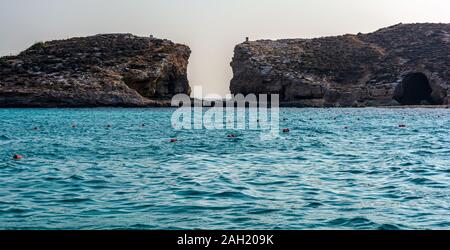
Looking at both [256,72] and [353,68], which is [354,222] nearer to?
[256,72]

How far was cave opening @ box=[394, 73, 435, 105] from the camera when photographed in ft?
354

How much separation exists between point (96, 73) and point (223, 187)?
289 feet

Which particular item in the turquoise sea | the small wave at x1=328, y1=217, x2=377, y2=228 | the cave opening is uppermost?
the cave opening

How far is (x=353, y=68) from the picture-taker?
402ft

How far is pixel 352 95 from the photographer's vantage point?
358 feet

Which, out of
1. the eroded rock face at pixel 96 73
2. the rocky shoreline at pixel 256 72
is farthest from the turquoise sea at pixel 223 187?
the rocky shoreline at pixel 256 72

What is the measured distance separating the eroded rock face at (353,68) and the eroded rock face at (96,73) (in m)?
15.5

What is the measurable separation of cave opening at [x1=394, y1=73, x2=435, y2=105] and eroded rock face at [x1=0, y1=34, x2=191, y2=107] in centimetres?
4221

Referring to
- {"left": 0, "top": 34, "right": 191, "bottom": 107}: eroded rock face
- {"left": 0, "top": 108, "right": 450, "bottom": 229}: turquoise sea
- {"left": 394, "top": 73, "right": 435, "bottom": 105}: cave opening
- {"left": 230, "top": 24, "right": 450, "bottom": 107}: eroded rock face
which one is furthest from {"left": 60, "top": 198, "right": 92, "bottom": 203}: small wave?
Result: {"left": 394, "top": 73, "right": 435, "bottom": 105}: cave opening

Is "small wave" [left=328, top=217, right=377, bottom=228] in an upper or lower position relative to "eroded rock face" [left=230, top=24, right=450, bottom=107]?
lower

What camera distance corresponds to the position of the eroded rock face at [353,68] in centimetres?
10838

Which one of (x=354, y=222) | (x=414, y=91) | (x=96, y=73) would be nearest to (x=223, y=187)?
(x=354, y=222)

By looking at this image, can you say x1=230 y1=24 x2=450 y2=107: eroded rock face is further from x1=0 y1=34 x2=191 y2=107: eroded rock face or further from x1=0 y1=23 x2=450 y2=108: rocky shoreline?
x1=0 y1=34 x2=191 y2=107: eroded rock face

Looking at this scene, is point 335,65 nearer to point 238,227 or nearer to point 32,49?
point 32,49
